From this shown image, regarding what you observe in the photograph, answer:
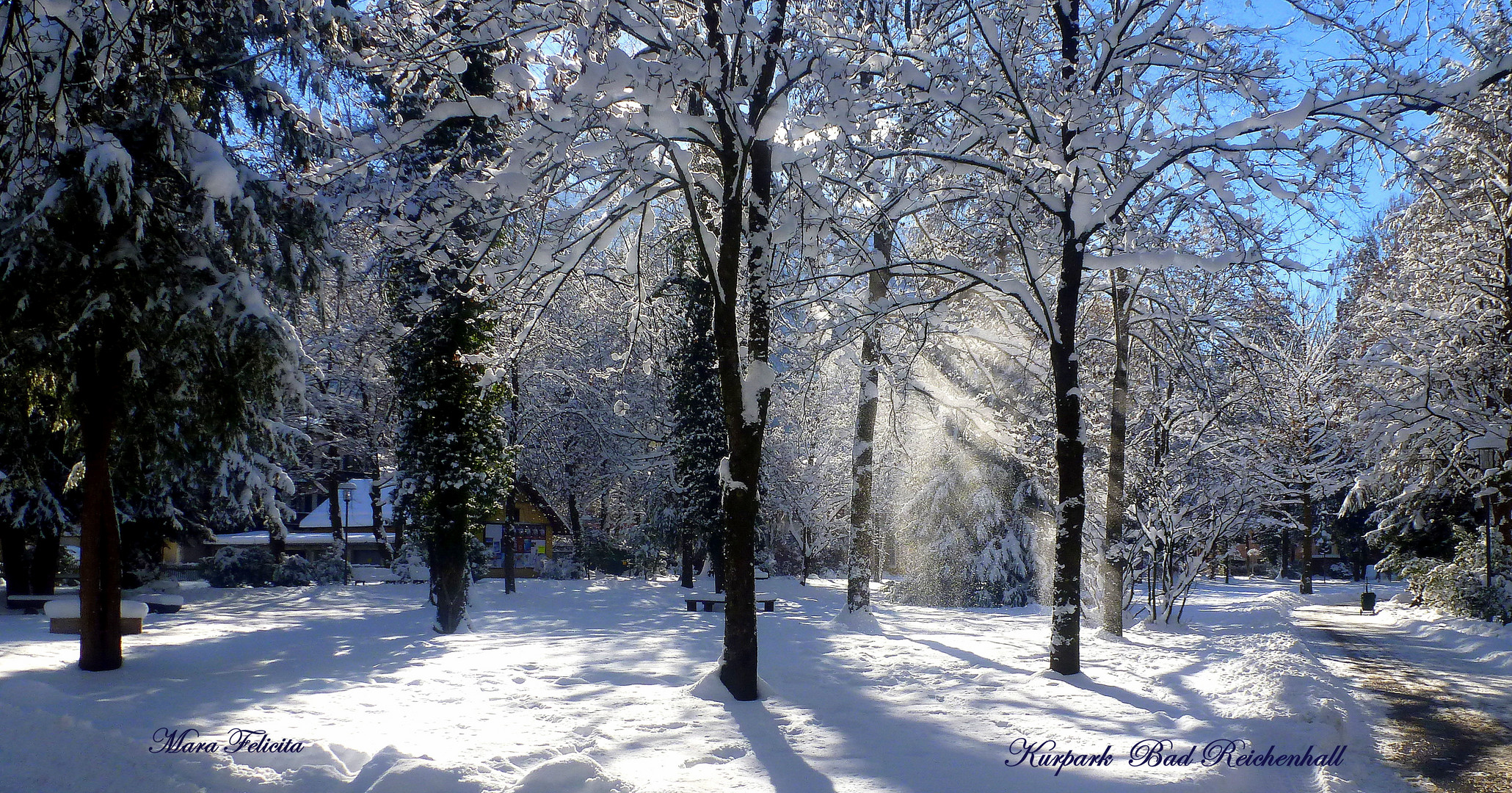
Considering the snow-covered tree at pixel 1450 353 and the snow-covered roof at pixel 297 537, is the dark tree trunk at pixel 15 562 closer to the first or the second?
the snow-covered roof at pixel 297 537

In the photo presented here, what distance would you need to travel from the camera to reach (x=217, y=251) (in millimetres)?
10258

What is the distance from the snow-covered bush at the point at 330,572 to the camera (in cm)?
2870

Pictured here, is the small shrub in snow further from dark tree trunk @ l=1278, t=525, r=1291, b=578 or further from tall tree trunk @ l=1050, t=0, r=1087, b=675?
dark tree trunk @ l=1278, t=525, r=1291, b=578

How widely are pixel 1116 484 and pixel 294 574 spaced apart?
80.6 ft

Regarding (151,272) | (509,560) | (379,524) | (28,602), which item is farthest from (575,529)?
(151,272)

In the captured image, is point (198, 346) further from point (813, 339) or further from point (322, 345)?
point (322, 345)

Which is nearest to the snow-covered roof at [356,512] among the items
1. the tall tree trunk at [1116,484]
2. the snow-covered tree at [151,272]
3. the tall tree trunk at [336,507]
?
A: the tall tree trunk at [336,507]

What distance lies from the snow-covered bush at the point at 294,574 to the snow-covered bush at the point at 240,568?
0.27 meters

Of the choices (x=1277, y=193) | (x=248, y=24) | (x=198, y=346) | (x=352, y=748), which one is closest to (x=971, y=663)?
(x=1277, y=193)

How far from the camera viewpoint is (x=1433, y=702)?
→ 32.5 ft

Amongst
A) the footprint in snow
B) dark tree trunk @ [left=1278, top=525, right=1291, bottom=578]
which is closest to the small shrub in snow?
the footprint in snow

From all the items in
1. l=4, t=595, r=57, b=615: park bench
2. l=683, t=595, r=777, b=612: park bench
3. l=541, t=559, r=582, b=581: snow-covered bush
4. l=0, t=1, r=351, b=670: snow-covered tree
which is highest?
l=0, t=1, r=351, b=670: snow-covered tree

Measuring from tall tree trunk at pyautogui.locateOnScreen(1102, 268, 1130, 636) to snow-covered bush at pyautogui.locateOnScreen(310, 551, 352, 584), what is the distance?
2395 cm

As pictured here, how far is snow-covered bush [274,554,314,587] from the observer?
27.4 meters
